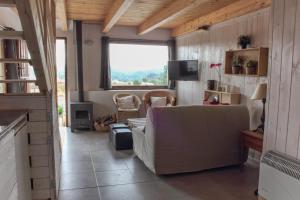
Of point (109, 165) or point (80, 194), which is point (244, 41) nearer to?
point (109, 165)

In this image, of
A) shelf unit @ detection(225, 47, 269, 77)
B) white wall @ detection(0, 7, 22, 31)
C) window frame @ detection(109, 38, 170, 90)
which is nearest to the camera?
shelf unit @ detection(225, 47, 269, 77)

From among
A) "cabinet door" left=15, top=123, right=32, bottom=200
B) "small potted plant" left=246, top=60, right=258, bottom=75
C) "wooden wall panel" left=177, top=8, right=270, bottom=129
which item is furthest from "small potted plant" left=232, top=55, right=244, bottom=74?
"cabinet door" left=15, top=123, right=32, bottom=200

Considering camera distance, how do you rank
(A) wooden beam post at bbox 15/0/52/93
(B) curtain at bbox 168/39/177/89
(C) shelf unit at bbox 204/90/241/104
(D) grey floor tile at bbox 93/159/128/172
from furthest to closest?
(B) curtain at bbox 168/39/177/89 < (C) shelf unit at bbox 204/90/241/104 < (D) grey floor tile at bbox 93/159/128/172 < (A) wooden beam post at bbox 15/0/52/93

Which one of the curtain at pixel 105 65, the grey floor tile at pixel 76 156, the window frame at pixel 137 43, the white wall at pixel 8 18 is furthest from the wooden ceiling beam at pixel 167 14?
the grey floor tile at pixel 76 156

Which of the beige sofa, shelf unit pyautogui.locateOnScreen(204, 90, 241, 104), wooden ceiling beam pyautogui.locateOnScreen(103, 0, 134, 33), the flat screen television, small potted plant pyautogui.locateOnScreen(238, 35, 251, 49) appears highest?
wooden ceiling beam pyautogui.locateOnScreen(103, 0, 134, 33)

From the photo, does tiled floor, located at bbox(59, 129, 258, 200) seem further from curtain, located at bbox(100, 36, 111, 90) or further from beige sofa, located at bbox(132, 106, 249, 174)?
curtain, located at bbox(100, 36, 111, 90)

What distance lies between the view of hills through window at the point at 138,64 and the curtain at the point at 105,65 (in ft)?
0.65

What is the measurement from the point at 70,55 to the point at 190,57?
116 inches

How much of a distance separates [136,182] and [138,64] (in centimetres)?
433

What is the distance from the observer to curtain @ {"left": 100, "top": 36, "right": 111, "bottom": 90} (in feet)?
21.4

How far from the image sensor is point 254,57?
13.5 feet

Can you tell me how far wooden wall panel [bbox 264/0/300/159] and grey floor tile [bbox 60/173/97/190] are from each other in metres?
2.08

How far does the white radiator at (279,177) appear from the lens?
1.90 m

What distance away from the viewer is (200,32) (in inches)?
226
